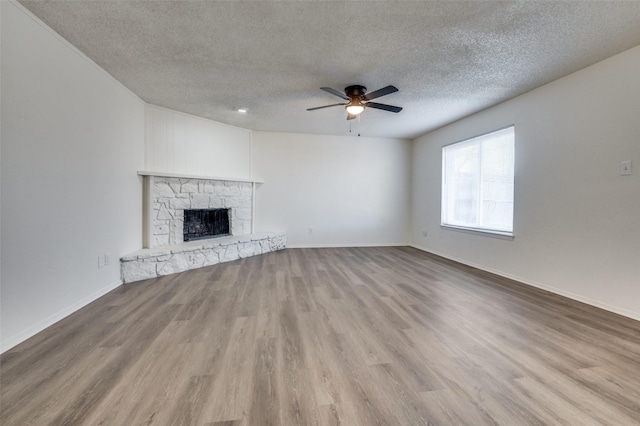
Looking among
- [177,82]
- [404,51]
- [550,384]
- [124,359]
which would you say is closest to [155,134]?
[177,82]

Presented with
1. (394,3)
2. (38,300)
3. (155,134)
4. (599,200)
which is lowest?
(38,300)

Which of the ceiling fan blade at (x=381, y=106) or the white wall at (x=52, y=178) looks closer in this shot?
the white wall at (x=52, y=178)

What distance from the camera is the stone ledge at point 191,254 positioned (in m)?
3.50

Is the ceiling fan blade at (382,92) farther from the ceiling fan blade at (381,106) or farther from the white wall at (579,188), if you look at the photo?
the white wall at (579,188)

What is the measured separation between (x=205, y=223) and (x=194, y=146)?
140 centimetres

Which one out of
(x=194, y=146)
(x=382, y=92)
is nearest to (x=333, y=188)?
(x=194, y=146)

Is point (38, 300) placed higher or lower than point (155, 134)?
lower

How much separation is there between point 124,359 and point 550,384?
8.73 ft

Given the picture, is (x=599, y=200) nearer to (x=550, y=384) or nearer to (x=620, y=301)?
(x=620, y=301)

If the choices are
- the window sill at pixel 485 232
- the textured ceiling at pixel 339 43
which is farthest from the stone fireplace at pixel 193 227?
the window sill at pixel 485 232

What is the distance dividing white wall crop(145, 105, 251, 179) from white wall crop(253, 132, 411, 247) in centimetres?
40

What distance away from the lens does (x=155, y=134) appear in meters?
4.20

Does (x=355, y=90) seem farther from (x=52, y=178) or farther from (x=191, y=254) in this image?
(x=191, y=254)

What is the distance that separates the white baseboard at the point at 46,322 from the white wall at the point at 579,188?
5.10 m
